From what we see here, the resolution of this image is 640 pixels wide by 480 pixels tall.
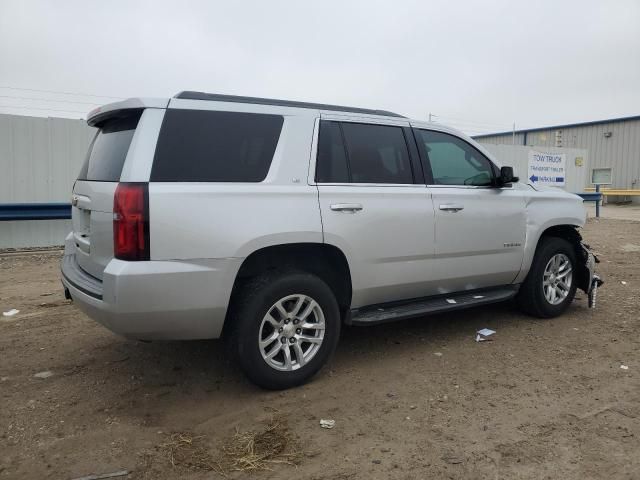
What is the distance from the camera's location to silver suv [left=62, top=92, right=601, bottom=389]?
10.1ft

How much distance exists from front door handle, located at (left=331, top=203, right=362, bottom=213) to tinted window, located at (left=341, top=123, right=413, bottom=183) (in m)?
0.22

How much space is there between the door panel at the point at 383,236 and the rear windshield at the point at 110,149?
1.31 meters

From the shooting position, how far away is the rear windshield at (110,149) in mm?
3303

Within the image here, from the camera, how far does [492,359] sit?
13.8ft

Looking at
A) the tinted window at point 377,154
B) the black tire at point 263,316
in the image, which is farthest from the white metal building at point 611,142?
the black tire at point 263,316

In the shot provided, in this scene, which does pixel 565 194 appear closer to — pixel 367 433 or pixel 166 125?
pixel 367 433

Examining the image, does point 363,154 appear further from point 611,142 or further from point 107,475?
point 611,142

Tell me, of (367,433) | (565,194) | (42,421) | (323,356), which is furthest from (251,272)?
(565,194)

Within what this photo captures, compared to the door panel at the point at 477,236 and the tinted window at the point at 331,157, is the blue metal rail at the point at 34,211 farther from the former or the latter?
the door panel at the point at 477,236

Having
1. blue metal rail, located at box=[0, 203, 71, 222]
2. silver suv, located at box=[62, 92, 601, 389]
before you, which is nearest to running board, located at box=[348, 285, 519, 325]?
silver suv, located at box=[62, 92, 601, 389]

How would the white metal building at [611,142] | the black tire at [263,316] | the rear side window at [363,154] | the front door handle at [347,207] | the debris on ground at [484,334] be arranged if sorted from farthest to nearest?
the white metal building at [611,142] < the debris on ground at [484,334] < the rear side window at [363,154] < the front door handle at [347,207] < the black tire at [263,316]

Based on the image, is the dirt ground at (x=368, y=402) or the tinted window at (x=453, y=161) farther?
the tinted window at (x=453, y=161)

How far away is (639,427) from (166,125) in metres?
3.34

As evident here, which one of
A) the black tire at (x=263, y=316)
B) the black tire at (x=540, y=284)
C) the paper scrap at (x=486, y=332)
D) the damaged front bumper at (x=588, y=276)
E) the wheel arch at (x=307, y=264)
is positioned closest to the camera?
the black tire at (x=263, y=316)
